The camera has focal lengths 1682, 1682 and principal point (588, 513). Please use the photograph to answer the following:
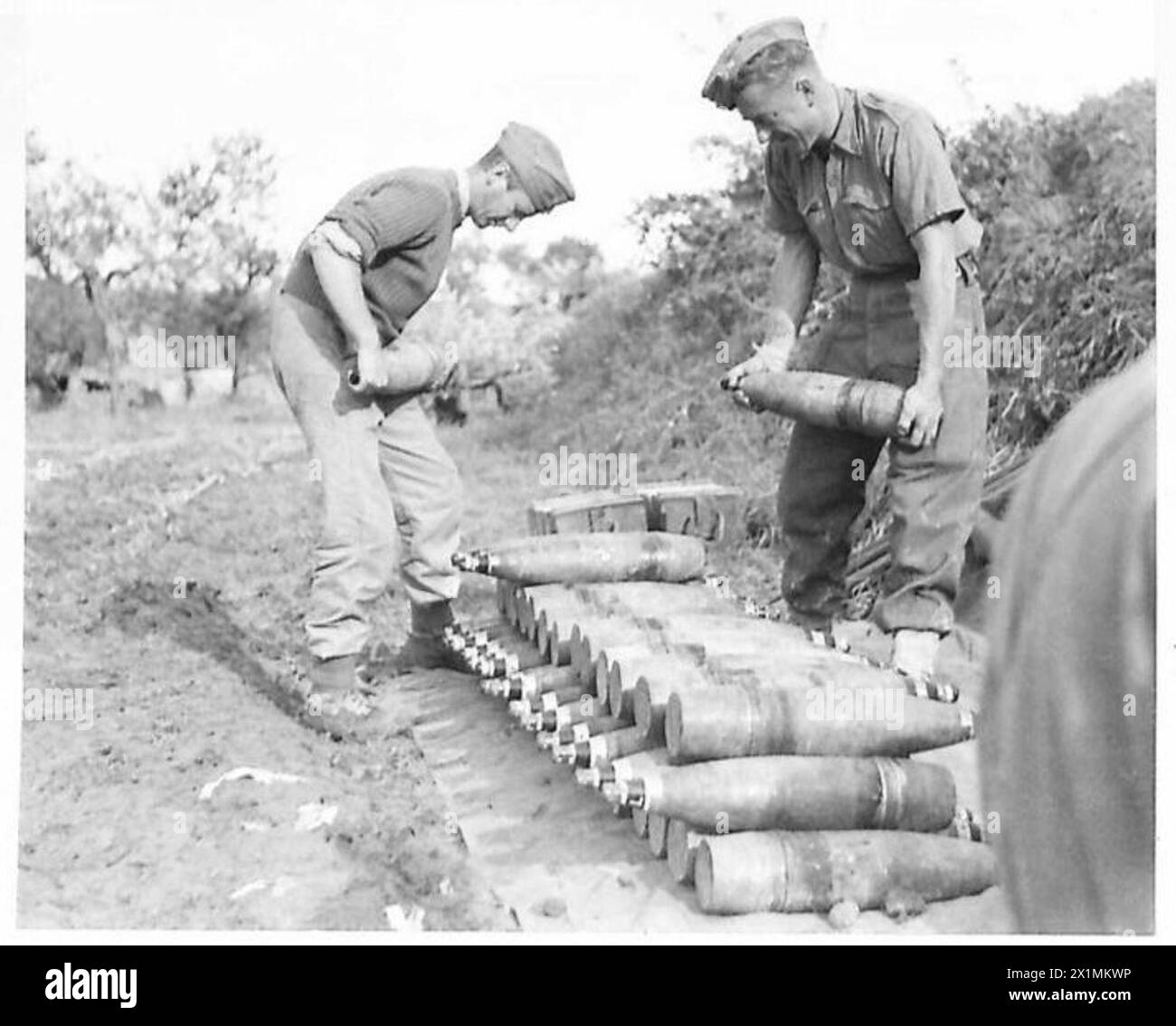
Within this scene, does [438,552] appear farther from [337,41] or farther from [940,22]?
[940,22]

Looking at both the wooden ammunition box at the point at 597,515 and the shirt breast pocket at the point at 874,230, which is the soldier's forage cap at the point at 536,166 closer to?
the shirt breast pocket at the point at 874,230

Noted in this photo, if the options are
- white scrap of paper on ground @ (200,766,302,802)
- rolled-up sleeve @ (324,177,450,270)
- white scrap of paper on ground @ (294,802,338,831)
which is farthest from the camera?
rolled-up sleeve @ (324,177,450,270)

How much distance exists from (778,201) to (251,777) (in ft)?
8.62

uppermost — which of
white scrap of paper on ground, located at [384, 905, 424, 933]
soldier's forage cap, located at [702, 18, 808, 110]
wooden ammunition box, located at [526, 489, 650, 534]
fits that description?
soldier's forage cap, located at [702, 18, 808, 110]

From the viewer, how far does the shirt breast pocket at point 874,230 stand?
5488 millimetres

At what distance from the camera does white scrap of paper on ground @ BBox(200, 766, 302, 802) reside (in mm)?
5180

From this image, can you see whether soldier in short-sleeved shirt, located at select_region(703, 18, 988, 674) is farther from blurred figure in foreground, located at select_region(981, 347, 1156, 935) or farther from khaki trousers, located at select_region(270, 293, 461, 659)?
blurred figure in foreground, located at select_region(981, 347, 1156, 935)

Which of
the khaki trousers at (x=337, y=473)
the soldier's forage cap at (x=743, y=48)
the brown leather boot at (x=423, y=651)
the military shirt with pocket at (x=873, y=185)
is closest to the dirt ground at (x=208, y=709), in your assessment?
the brown leather boot at (x=423, y=651)

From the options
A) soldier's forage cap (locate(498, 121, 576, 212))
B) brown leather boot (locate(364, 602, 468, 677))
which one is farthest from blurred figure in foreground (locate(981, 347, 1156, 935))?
brown leather boot (locate(364, 602, 468, 677))

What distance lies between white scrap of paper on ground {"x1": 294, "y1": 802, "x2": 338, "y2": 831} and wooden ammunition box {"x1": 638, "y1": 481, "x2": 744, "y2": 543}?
185 centimetres

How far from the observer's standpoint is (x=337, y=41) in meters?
5.60

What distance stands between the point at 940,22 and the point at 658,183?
1.23 m

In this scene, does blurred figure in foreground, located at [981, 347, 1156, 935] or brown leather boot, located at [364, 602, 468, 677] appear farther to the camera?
brown leather boot, located at [364, 602, 468, 677]

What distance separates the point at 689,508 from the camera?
6383 millimetres
